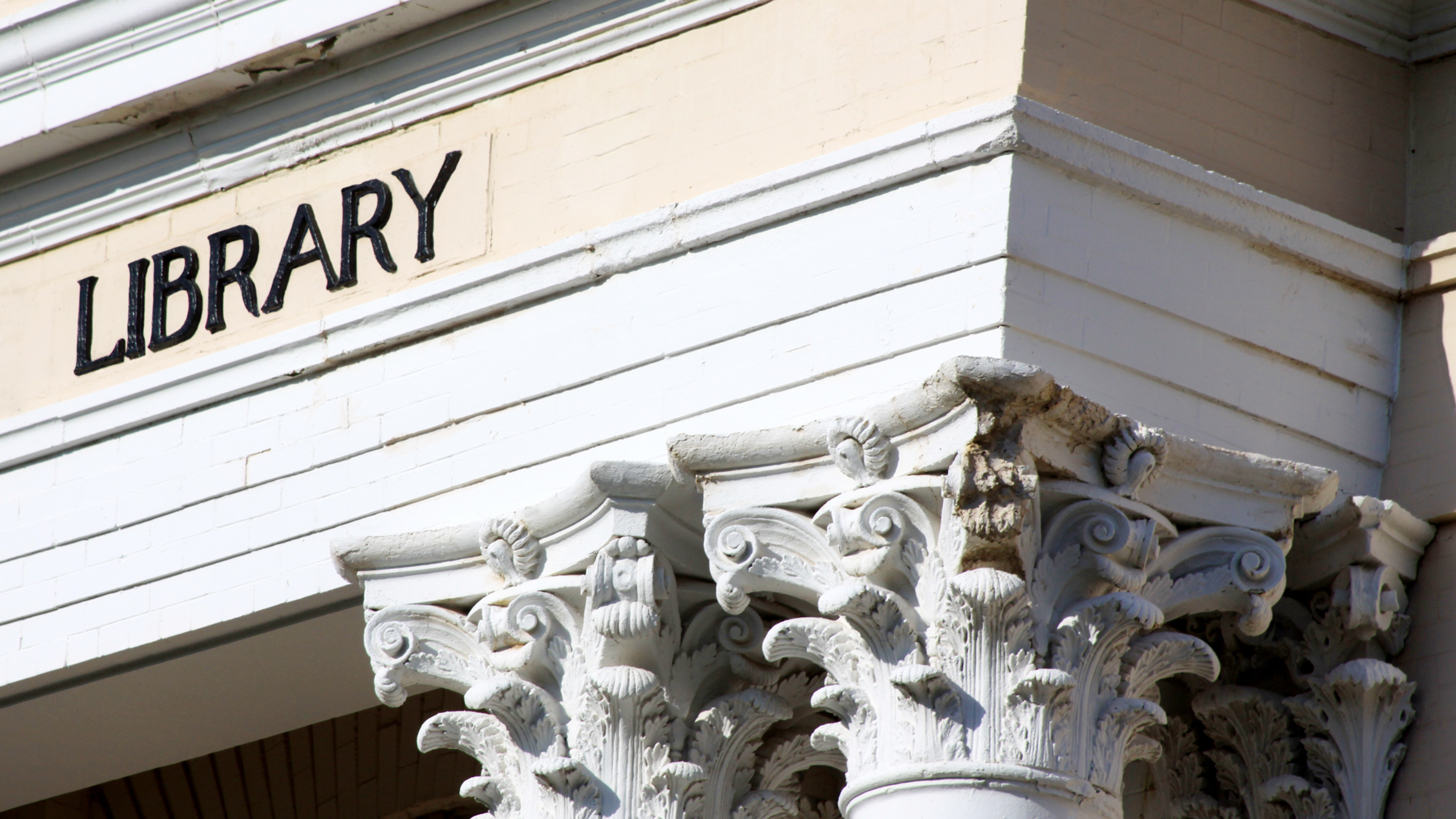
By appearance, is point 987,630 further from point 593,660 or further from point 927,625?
point 593,660

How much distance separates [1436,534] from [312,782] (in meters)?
6.28

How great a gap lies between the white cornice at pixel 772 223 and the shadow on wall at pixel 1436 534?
0.71 feet

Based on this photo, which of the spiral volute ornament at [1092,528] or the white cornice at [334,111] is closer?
the spiral volute ornament at [1092,528]

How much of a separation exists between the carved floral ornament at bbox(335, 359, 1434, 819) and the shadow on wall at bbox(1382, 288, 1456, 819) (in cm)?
7

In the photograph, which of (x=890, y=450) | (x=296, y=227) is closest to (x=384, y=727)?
(x=296, y=227)

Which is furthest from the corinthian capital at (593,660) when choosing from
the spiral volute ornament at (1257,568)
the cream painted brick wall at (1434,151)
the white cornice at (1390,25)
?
the white cornice at (1390,25)

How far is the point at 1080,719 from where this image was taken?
20.0 ft

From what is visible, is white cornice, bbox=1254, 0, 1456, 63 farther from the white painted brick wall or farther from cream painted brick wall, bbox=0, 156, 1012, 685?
cream painted brick wall, bbox=0, 156, 1012, 685

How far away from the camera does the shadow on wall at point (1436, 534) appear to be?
678 centimetres

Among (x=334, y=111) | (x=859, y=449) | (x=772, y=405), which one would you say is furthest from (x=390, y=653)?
(x=334, y=111)

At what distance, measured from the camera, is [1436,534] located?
277 inches

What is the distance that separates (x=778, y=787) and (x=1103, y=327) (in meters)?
1.71

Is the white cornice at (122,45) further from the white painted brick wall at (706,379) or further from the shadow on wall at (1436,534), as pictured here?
the shadow on wall at (1436,534)

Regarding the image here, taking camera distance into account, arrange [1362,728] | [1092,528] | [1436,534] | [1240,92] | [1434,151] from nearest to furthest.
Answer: [1092,528] → [1362,728] → [1436,534] → [1240,92] → [1434,151]
